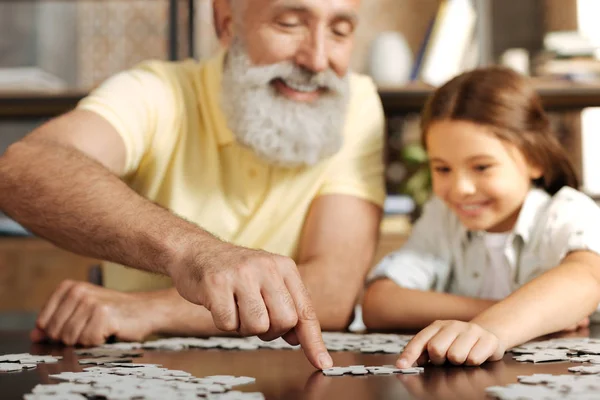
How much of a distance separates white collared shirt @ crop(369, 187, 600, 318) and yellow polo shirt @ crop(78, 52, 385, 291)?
167 millimetres

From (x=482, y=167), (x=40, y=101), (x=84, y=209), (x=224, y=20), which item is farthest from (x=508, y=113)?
(x=40, y=101)

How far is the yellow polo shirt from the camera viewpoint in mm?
1738

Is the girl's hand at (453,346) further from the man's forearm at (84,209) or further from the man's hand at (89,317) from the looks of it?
the man's hand at (89,317)

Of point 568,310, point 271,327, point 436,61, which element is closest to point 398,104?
point 436,61

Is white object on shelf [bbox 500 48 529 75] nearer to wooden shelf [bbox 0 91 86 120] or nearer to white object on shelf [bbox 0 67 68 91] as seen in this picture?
wooden shelf [bbox 0 91 86 120]

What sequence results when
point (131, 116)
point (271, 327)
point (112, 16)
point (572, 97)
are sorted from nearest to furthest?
1. point (271, 327)
2. point (131, 116)
3. point (572, 97)
4. point (112, 16)

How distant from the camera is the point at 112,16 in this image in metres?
3.43

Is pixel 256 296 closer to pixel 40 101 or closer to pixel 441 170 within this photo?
pixel 441 170

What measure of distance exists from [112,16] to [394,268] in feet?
7.62

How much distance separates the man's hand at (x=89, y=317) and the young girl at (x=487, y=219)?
53 cm

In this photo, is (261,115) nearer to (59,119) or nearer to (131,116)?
(131,116)

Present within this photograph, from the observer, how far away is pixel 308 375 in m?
0.87

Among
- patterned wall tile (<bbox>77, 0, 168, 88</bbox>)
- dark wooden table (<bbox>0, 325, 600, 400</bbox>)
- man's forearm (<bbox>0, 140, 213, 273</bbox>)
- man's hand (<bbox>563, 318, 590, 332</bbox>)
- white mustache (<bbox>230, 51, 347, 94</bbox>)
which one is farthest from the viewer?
patterned wall tile (<bbox>77, 0, 168, 88</bbox>)

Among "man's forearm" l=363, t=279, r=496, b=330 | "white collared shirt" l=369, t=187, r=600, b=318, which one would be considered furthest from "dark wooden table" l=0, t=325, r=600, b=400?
"white collared shirt" l=369, t=187, r=600, b=318
